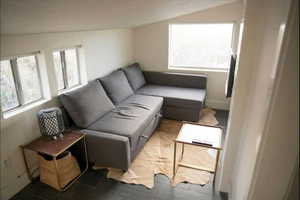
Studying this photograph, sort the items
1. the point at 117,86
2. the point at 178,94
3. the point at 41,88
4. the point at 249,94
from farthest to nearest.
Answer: the point at 178,94 → the point at 117,86 → the point at 41,88 → the point at 249,94

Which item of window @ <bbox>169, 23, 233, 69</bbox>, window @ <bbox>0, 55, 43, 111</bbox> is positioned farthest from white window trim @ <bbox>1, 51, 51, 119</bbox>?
window @ <bbox>169, 23, 233, 69</bbox>

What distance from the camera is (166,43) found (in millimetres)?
4434

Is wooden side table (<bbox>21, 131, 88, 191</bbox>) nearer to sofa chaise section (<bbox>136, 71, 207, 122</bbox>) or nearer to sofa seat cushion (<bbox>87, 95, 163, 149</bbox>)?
sofa seat cushion (<bbox>87, 95, 163, 149</bbox>)

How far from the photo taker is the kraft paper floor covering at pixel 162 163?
8.05 feet

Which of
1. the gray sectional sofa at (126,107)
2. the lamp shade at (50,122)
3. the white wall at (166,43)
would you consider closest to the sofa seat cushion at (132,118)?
the gray sectional sofa at (126,107)

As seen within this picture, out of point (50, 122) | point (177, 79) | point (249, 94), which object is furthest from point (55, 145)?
point (177, 79)

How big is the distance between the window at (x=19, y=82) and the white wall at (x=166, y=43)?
101 inches

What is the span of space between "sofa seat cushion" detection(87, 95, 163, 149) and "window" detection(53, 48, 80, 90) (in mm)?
720

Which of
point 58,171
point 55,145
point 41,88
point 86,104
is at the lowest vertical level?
point 58,171

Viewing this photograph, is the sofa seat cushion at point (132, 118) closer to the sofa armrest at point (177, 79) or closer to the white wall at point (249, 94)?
the sofa armrest at point (177, 79)

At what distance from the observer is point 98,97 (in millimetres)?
2984

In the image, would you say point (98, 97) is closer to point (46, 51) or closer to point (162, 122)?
point (46, 51)

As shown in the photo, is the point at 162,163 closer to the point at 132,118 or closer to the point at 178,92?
the point at 132,118

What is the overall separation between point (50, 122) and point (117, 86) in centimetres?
142
